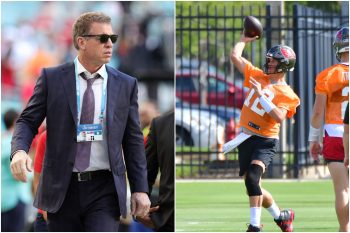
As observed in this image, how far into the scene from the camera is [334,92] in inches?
356

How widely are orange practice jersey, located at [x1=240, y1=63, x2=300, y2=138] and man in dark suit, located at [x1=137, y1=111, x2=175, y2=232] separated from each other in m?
2.57

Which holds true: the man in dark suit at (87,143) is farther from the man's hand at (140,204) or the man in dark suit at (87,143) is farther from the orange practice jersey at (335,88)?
the orange practice jersey at (335,88)

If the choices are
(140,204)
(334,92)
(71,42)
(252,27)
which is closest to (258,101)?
(252,27)

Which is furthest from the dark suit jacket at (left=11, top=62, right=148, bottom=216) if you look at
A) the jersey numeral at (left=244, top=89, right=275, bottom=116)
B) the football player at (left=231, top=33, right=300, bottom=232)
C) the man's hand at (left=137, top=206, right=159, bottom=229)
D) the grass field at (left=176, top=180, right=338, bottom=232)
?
the grass field at (left=176, top=180, right=338, bottom=232)

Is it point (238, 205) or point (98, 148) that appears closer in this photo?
point (98, 148)

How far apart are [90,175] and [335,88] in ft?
9.79

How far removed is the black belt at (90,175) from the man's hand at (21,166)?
40 cm

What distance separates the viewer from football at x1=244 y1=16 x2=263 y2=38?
395 inches

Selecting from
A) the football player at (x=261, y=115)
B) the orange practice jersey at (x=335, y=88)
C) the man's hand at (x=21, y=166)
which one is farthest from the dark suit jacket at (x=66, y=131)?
the football player at (x=261, y=115)

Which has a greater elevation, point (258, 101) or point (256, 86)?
point (256, 86)

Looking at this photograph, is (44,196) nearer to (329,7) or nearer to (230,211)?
(230,211)

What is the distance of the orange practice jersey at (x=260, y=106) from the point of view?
9734mm

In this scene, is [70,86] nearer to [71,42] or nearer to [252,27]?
[252,27]

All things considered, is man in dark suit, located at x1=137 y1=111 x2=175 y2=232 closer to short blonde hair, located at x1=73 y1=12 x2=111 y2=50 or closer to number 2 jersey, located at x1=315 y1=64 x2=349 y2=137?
short blonde hair, located at x1=73 y1=12 x2=111 y2=50
